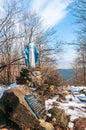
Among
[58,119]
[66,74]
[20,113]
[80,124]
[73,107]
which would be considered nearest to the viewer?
[20,113]

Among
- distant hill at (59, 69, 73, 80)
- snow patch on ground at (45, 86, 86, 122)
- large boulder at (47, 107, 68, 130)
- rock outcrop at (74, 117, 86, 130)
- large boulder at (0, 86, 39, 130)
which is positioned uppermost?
large boulder at (0, 86, 39, 130)

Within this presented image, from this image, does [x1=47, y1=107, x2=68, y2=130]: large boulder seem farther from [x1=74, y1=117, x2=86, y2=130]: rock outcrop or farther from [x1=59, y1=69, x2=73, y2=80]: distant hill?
[x1=59, y1=69, x2=73, y2=80]: distant hill

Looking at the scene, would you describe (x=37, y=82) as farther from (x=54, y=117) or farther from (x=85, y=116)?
(x=54, y=117)

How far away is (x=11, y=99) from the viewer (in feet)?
21.2

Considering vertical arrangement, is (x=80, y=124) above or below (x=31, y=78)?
below

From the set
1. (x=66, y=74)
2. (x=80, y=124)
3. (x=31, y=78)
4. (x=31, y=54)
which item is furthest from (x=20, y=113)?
(x=66, y=74)

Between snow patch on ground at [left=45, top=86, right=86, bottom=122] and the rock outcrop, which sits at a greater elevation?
the rock outcrop

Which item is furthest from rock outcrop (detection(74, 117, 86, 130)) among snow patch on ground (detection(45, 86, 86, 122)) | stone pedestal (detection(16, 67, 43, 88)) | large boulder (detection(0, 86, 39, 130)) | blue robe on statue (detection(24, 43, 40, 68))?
blue robe on statue (detection(24, 43, 40, 68))

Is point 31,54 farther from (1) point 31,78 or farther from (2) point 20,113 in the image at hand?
(2) point 20,113

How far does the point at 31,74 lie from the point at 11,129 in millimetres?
5448

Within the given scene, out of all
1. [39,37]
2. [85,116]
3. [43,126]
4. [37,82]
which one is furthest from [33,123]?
[39,37]

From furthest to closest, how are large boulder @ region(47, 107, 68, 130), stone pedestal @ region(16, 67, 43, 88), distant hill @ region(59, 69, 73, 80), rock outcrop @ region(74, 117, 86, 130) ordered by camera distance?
distant hill @ region(59, 69, 73, 80) < stone pedestal @ region(16, 67, 43, 88) < rock outcrop @ region(74, 117, 86, 130) < large boulder @ region(47, 107, 68, 130)

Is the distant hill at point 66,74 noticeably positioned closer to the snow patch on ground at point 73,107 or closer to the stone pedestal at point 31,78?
the stone pedestal at point 31,78

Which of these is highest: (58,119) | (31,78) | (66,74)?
(31,78)
